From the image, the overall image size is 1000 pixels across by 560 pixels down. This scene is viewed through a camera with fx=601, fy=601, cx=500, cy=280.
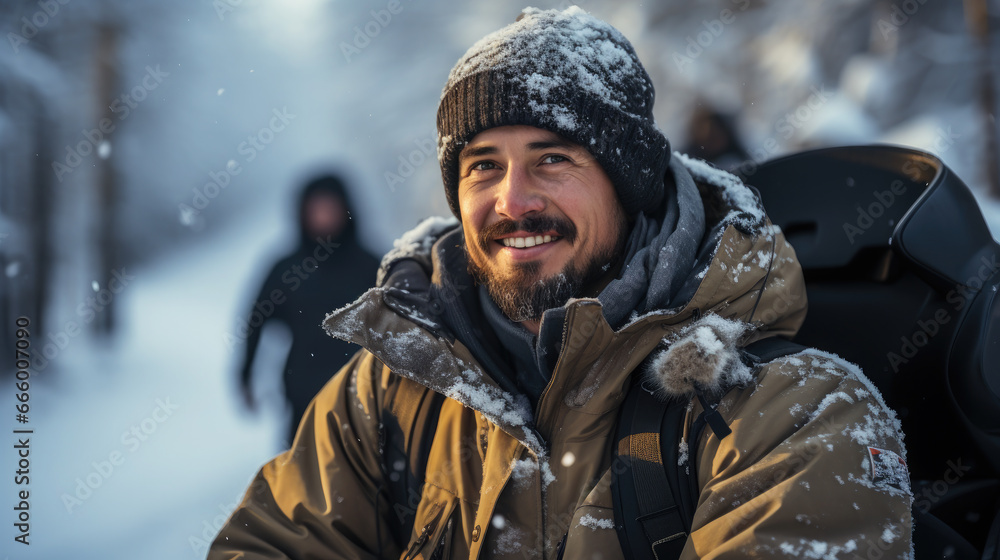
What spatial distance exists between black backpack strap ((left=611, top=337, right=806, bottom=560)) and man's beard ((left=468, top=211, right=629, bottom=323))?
1.41 feet

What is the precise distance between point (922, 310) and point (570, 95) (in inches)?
39.8

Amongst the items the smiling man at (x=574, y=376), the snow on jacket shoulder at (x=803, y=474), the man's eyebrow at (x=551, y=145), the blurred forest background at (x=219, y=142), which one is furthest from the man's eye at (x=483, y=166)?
the blurred forest background at (x=219, y=142)

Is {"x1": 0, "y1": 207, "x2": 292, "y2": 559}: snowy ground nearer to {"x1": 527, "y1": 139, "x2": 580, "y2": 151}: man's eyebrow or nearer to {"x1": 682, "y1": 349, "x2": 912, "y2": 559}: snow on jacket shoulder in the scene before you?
{"x1": 527, "y1": 139, "x2": 580, "y2": 151}: man's eyebrow

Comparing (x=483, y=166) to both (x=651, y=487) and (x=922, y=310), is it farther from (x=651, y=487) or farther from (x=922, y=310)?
(x=922, y=310)

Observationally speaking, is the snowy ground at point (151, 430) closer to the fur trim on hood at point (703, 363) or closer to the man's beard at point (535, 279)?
the man's beard at point (535, 279)

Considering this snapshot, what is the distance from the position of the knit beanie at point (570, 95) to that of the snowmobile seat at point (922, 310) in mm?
524

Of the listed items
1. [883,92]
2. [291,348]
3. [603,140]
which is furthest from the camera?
[883,92]

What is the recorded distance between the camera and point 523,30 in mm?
1663

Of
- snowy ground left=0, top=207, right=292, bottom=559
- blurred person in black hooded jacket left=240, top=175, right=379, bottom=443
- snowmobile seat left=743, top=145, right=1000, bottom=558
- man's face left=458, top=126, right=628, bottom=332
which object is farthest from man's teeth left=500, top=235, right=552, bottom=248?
snowy ground left=0, top=207, right=292, bottom=559

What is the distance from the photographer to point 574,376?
4.49 ft

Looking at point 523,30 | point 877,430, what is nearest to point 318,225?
point 523,30

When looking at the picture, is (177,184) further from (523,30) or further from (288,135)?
(523,30)

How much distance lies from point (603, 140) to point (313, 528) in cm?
127

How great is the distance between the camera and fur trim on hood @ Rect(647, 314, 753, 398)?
1.21m
